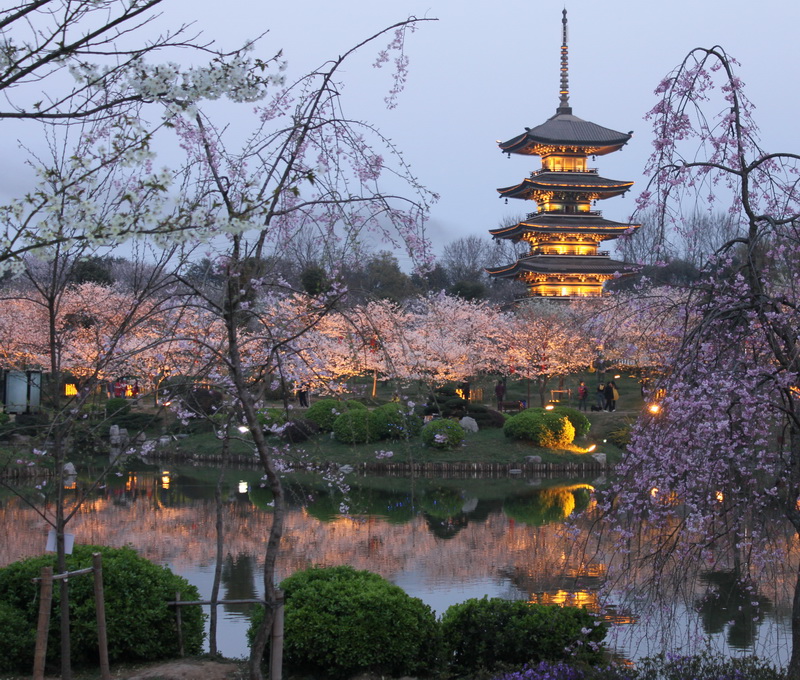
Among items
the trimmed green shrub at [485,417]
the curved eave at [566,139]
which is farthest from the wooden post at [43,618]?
the curved eave at [566,139]

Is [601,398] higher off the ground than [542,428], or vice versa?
[601,398]

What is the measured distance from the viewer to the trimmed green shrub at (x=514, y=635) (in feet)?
21.0

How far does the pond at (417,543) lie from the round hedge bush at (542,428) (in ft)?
8.02

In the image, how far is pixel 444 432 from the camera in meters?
23.9

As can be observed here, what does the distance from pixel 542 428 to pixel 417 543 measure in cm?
1148

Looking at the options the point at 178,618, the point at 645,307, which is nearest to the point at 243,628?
the point at 178,618

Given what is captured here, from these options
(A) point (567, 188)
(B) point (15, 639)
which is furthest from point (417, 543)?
(A) point (567, 188)

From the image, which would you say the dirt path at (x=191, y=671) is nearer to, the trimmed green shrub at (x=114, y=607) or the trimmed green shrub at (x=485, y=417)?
the trimmed green shrub at (x=114, y=607)

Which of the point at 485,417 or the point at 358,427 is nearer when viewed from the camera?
the point at 358,427

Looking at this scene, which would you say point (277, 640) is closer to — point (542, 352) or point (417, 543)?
point (417, 543)

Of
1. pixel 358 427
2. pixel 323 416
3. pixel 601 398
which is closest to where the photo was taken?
pixel 358 427

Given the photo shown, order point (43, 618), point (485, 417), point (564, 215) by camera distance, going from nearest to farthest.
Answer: point (43, 618) → point (485, 417) → point (564, 215)

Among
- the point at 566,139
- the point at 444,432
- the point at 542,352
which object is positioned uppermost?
the point at 566,139

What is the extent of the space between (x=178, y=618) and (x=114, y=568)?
0.63 meters
